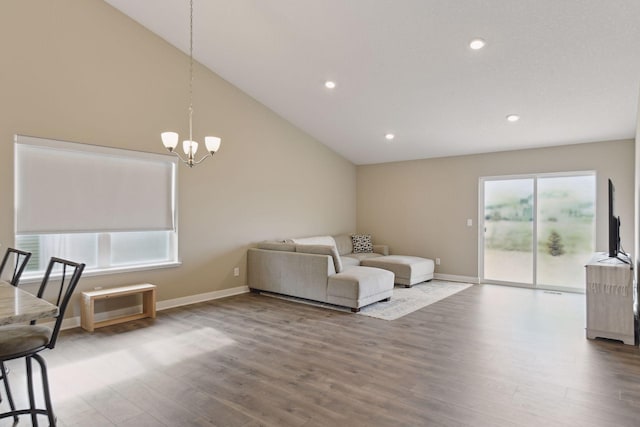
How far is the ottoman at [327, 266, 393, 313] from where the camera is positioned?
4730mm

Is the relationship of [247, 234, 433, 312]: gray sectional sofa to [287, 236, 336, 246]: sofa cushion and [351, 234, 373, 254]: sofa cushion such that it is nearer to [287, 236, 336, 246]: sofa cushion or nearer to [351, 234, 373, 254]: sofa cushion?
[287, 236, 336, 246]: sofa cushion

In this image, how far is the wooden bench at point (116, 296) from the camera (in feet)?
13.0

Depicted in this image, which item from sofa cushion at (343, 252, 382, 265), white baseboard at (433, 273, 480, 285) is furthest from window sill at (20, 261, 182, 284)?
white baseboard at (433, 273, 480, 285)

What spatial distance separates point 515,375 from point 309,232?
4.65 metres

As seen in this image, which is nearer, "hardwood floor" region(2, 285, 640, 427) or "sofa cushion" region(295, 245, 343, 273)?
"hardwood floor" region(2, 285, 640, 427)

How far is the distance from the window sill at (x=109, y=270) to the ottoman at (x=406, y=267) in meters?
3.42

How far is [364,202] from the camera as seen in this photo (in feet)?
27.4

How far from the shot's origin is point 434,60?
4199 mm

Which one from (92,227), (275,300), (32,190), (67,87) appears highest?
(67,87)

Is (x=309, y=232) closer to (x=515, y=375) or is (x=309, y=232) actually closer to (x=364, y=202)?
(x=364, y=202)

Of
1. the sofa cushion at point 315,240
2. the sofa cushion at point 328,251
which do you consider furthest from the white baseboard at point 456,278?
the sofa cushion at point 328,251

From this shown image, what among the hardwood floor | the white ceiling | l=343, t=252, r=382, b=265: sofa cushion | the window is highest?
the white ceiling

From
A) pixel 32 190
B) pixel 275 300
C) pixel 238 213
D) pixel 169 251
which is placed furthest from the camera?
pixel 238 213

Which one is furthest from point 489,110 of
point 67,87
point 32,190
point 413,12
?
point 32,190
